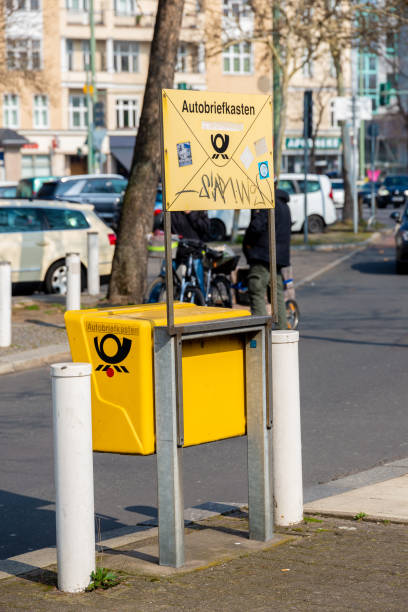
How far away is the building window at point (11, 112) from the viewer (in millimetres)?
70969

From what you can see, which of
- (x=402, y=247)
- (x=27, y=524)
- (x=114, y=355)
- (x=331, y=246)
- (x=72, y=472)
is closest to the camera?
(x=72, y=472)

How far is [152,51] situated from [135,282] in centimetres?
313

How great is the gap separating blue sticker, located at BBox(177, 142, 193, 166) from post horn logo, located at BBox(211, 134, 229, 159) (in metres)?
0.17

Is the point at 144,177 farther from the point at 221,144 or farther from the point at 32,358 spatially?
the point at 221,144

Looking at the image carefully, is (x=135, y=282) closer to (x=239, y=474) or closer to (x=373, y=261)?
(x=239, y=474)

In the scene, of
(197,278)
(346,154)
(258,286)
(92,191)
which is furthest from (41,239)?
(346,154)

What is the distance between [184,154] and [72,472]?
1459 millimetres

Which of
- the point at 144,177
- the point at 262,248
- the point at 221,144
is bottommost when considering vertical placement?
the point at 262,248

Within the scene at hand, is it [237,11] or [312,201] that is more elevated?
[237,11]

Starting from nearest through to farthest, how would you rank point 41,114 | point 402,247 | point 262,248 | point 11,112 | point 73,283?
point 262,248 → point 73,283 → point 402,247 → point 11,112 → point 41,114

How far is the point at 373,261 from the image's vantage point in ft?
80.9

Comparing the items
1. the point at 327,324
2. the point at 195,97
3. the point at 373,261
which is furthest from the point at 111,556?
the point at 373,261

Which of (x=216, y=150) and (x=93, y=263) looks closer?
(x=216, y=150)

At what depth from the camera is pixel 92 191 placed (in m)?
36.0
